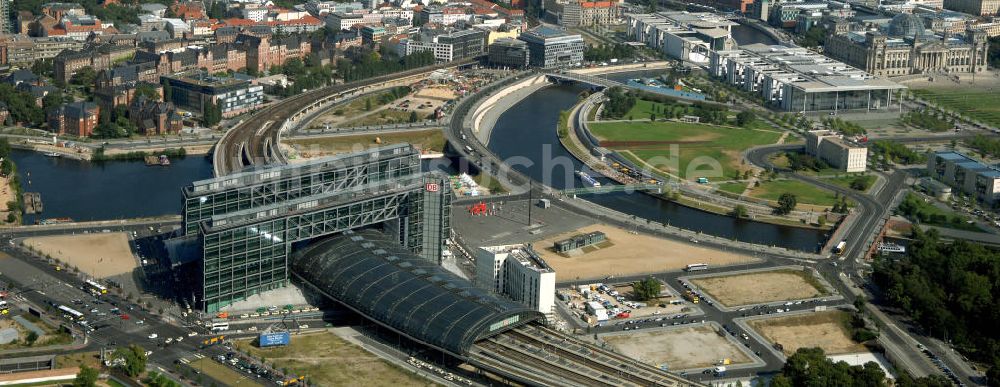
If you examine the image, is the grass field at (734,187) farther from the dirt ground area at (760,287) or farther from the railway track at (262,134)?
the railway track at (262,134)

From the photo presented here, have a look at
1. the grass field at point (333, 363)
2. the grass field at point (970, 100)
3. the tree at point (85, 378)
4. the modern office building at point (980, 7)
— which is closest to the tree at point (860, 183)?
the grass field at point (970, 100)

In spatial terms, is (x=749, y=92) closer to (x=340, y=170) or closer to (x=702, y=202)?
(x=702, y=202)

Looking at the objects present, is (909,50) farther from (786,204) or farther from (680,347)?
(680,347)

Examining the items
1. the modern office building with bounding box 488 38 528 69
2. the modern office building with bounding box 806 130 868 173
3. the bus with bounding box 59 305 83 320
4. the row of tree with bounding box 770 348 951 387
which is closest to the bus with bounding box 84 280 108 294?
the bus with bounding box 59 305 83 320

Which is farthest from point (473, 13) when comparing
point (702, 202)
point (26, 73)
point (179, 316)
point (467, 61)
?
point (179, 316)

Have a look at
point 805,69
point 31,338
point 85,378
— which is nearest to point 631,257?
point 31,338

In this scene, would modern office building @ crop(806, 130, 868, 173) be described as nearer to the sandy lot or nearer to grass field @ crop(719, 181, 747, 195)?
grass field @ crop(719, 181, 747, 195)
